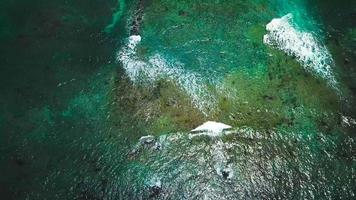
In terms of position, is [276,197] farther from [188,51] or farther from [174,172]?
[188,51]

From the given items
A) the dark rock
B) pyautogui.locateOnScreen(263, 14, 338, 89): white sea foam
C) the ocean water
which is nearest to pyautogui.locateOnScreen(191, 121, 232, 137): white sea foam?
the ocean water

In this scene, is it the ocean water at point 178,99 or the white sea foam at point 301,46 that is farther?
the white sea foam at point 301,46

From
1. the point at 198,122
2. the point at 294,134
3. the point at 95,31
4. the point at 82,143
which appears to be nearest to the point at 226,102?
the point at 198,122

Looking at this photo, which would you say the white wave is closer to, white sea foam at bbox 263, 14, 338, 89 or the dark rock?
the dark rock

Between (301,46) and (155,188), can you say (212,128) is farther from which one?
(301,46)

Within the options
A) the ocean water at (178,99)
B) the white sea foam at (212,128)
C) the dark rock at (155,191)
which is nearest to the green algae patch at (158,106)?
the ocean water at (178,99)

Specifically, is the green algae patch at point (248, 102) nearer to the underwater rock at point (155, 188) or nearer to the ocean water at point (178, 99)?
the ocean water at point (178, 99)
